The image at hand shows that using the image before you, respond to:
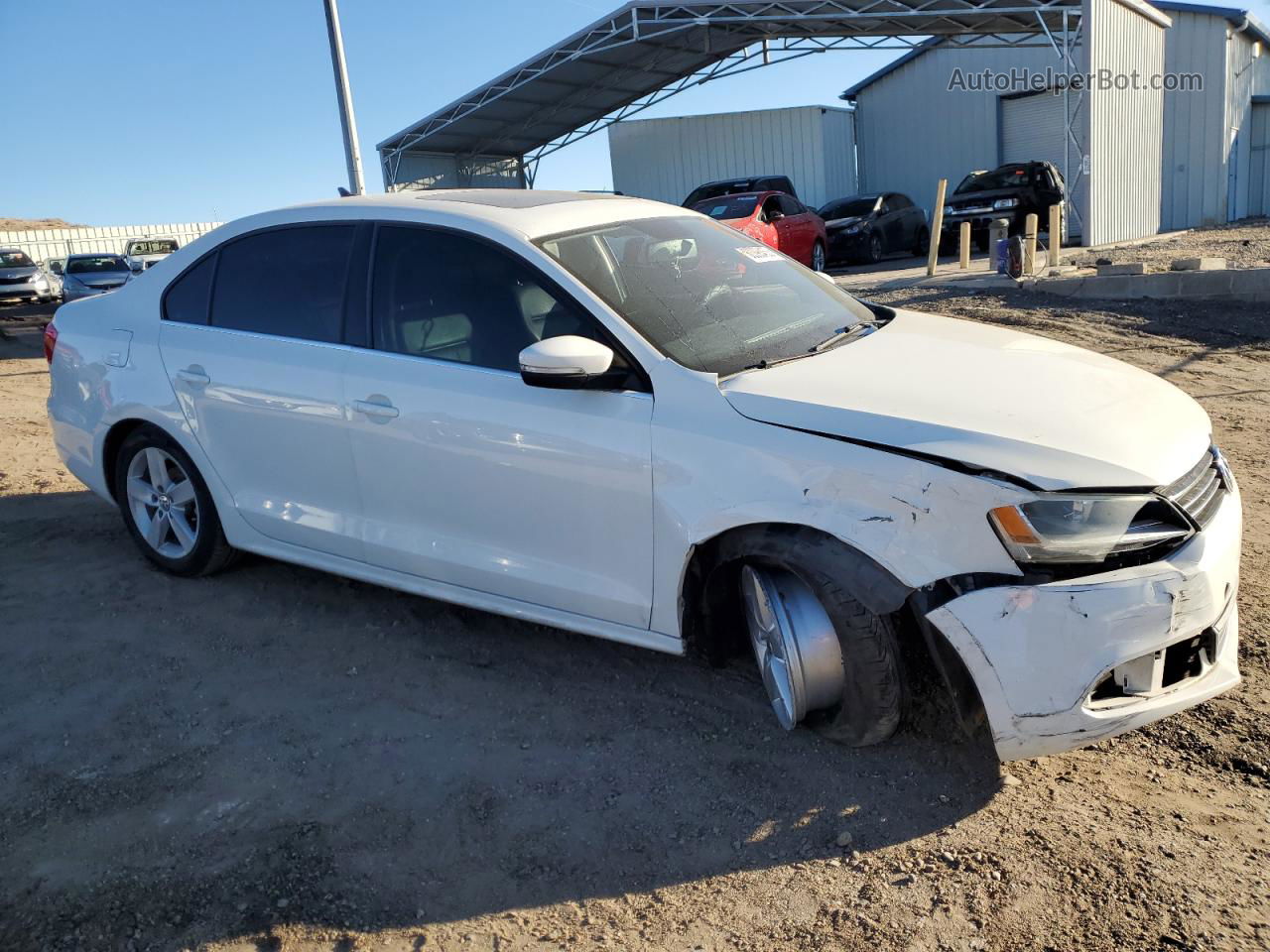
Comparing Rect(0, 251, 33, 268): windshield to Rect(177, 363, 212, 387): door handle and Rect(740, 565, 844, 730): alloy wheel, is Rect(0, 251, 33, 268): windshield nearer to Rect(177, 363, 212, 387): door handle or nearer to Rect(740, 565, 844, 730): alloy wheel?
Rect(177, 363, 212, 387): door handle

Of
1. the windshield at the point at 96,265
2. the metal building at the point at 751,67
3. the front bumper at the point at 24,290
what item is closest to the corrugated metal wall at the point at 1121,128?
the metal building at the point at 751,67

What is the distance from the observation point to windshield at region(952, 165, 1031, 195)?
723 inches

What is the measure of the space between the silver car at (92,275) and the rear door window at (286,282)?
57.2 ft

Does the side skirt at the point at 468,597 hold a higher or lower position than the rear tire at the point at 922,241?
lower

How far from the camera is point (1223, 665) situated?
2.80 m

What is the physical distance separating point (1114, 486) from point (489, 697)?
2.10m

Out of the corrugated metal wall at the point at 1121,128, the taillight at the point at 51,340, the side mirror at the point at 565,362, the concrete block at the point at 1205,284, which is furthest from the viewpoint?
the corrugated metal wall at the point at 1121,128

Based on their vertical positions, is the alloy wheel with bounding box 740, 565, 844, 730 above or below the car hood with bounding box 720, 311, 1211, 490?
below

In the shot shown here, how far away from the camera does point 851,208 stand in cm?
2102

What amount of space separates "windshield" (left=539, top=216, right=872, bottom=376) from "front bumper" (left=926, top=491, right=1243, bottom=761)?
1118 mm

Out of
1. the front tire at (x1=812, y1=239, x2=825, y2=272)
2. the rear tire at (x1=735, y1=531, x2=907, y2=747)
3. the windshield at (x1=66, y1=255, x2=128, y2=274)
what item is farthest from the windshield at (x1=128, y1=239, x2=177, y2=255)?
the rear tire at (x1=735, y1=531, x2=907, y2=747)

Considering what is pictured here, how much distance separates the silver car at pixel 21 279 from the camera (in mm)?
24500

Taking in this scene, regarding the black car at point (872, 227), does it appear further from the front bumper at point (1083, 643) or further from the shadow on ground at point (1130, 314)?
the front bumper at point (1083, 643)

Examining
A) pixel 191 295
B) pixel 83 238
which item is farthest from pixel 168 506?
pixel 83 238
